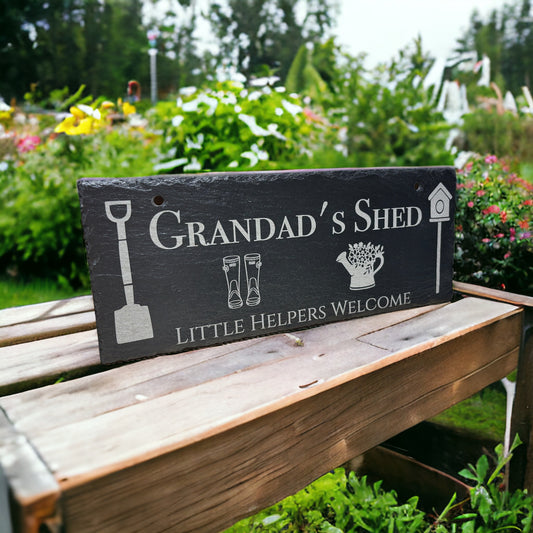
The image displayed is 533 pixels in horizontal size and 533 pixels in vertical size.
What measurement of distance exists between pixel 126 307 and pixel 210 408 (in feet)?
0.90

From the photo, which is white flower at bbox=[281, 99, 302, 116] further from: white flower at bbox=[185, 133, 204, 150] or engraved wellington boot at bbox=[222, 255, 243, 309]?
engraved wellington boot at bbox=[222, 255, 243, 309]

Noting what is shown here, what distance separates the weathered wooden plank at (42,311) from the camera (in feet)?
3.83

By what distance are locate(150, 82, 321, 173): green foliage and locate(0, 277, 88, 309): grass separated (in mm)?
929

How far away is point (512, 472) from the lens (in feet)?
4.30

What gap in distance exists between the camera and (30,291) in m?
2.53

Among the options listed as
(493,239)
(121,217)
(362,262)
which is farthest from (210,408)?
(493,239)

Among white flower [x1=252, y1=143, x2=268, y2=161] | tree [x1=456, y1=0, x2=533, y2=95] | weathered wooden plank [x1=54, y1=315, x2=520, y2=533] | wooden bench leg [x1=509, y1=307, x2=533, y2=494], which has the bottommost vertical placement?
wooden bench leg [x1=509, y1=307, x2=533, y2=494]

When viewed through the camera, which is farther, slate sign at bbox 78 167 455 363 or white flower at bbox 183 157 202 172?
white flower at bbox 183 157 202 172

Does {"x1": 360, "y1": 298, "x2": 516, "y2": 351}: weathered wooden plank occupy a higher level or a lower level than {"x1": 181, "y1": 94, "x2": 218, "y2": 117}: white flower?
lower

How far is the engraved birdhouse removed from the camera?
1137 mm

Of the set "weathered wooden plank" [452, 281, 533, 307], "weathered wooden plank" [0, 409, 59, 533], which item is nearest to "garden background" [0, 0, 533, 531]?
"weathered wooden plank" [452, 281, 533, 307]

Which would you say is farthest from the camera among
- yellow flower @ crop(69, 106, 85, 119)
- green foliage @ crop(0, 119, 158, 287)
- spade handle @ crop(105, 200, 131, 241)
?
green foliage @ crop(0, 119, 158, 287)

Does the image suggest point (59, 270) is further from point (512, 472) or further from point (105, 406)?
point (512, 472)

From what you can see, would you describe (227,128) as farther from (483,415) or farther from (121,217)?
(483,415)
